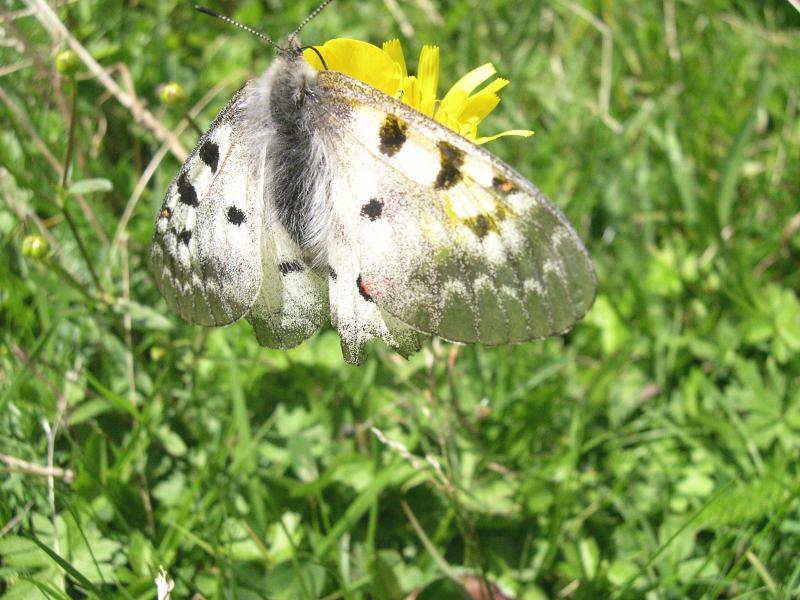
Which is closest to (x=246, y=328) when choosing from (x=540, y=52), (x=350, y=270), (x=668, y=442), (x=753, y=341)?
(x=350, y=270)

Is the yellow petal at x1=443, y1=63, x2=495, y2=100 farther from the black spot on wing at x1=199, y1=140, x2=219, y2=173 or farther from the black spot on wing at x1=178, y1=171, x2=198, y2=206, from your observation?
the black spot on wing at x1=178, y1=171, x2=198, y2=206

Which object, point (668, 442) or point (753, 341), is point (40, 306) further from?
point (753, 341)

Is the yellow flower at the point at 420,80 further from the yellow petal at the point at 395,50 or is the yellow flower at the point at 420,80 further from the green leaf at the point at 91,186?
the green leaf at the point at 91,186

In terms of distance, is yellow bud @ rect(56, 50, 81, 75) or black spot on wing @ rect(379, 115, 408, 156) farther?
yellow bud @ rect(56, 50, 81, 75)

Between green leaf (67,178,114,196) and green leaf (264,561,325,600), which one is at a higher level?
green leaf (67,178,114,196)

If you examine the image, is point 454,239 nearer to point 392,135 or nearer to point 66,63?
point 392,135

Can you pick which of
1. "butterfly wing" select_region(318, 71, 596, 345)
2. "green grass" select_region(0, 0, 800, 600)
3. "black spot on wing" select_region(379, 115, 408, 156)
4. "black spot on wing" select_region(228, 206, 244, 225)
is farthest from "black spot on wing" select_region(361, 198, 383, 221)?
"green grass" select_region(0, 0, 800, 600)

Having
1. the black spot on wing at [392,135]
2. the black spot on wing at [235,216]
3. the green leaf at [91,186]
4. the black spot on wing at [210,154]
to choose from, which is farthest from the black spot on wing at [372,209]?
the green leaf at [91,186]
